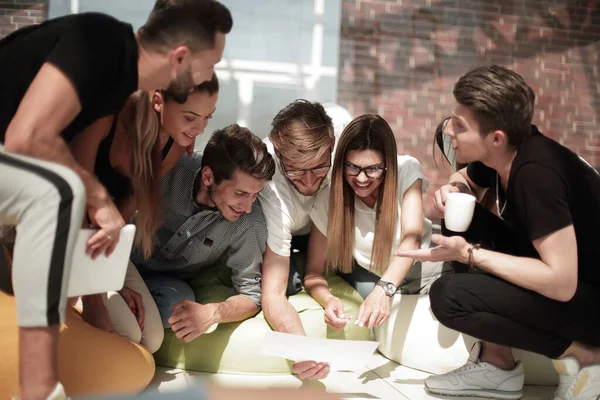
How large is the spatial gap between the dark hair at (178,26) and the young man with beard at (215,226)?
2.07 feet

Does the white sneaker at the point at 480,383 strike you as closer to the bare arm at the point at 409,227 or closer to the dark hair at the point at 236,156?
the bare arm at the point at 409,227

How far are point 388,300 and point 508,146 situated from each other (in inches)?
24.8

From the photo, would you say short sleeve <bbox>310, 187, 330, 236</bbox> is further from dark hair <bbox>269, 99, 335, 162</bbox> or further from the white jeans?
the white jeans

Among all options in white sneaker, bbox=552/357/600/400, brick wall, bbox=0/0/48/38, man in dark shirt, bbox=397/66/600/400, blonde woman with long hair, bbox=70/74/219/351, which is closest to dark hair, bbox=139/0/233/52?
blonde woman with long hair, bbox=70/74/219/351

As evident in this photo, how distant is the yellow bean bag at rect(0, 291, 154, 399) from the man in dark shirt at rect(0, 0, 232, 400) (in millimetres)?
426

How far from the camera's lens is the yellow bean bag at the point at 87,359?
163 cm

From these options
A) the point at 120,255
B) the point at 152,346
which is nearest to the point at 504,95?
the point at 120,255

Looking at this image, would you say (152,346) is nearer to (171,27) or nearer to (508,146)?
(171,27)

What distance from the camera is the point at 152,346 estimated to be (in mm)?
2043

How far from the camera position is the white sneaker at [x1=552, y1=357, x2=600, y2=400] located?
181cm

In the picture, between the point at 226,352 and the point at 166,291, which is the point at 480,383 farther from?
the point at 166,291

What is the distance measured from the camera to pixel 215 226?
2193 mm

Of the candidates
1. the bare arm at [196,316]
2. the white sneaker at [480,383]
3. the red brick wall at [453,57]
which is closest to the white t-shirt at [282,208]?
the bare arm at [196,316]

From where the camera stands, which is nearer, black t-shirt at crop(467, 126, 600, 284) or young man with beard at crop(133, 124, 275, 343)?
black t-shirt at crop(467, 126, 600, 284)
